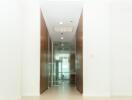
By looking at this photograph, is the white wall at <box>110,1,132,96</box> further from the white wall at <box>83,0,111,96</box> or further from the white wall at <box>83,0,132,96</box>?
the white wall at <box>83,0,111,96</box>

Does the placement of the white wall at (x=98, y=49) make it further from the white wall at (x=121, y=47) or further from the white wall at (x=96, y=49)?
the white wall at (x=121, y=47)

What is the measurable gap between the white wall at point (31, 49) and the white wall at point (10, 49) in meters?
0.63

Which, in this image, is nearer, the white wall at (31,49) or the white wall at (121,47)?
the white wall at (31,49)

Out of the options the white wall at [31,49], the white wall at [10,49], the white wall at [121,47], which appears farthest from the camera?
the white wall at [121,47]

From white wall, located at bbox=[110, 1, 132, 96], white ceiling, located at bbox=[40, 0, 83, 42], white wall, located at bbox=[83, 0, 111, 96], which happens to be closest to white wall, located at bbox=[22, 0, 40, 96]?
white ceiling, located at bbox=[40, 0, 83, 42]

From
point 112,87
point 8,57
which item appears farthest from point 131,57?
point 8,57

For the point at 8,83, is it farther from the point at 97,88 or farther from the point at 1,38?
the point at 97,88

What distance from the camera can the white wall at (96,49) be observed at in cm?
1030

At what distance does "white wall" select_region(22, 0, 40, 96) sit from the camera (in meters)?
10.2

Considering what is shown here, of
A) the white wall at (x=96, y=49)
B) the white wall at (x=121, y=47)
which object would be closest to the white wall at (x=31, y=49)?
the white wall at (x=96, y=49)

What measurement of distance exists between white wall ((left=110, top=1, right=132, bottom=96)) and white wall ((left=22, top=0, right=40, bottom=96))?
3576mm

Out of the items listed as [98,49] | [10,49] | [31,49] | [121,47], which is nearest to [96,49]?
[98,49]

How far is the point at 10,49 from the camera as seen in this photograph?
26.6 ft

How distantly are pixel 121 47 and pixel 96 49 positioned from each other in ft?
5.08
